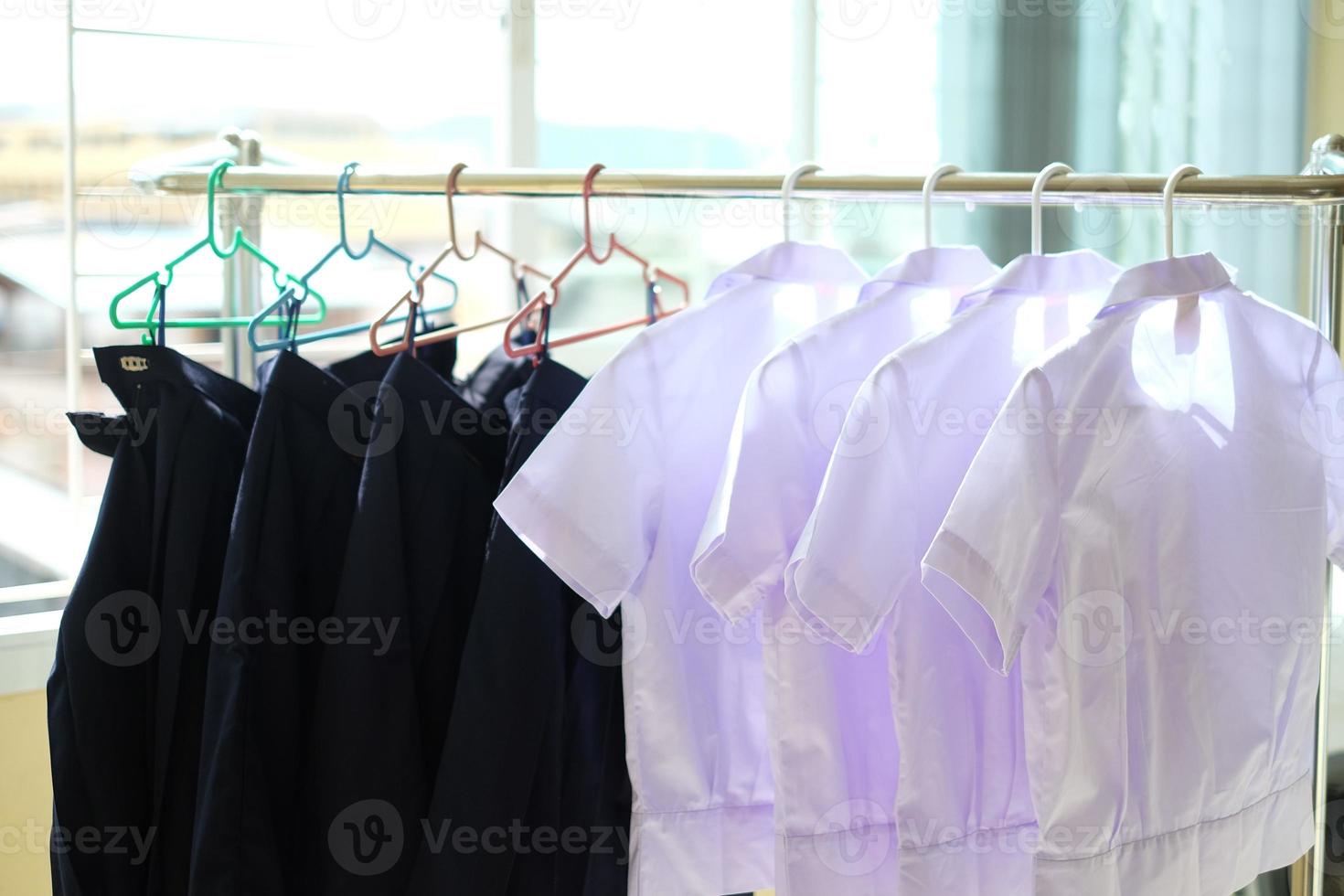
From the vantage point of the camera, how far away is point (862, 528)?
895 mm

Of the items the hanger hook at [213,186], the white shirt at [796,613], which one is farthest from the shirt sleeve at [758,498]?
the hanger hook at [213,186]

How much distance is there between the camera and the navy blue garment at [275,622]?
38.3 inches

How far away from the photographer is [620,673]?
1.04 meters

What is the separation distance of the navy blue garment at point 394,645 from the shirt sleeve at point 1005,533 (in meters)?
0.42

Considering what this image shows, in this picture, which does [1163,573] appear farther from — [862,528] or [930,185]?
[930,185]

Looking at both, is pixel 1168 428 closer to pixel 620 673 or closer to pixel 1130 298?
pixel 1130 298

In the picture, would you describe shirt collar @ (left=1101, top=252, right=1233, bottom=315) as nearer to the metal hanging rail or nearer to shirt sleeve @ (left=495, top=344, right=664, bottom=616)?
the metal hanging rail

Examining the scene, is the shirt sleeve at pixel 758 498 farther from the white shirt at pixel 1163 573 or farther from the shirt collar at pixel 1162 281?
the shirt collar at pixel 1162 281

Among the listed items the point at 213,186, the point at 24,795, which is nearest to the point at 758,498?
the point at 213,186

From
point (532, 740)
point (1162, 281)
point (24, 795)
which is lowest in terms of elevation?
point (24, 795)

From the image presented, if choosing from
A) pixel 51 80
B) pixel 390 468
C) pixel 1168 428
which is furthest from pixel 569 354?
pixel 1168 428

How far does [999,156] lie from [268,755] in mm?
1761

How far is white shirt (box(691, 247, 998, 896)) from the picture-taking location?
3.05 ft

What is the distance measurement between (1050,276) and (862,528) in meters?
0.27
